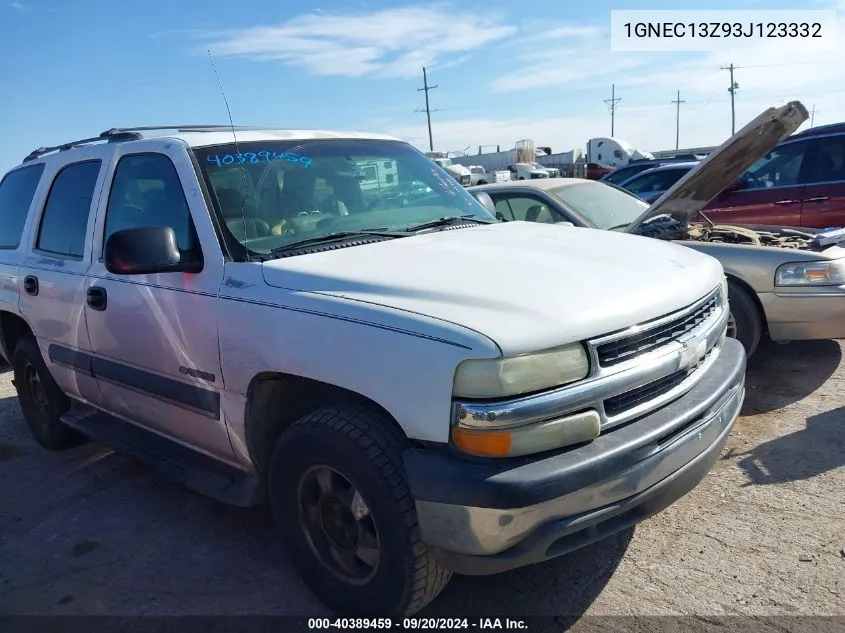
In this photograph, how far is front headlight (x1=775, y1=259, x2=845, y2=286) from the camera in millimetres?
4629

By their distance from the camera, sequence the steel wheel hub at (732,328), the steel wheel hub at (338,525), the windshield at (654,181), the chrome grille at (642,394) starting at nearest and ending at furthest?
the chrome grille at (642,394) → the steel wheel hub at (338,525) → the steel wheel hub at (732,328) → the windshield at (654,181)

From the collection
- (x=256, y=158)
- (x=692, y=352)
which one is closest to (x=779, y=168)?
(x=692, y=352)

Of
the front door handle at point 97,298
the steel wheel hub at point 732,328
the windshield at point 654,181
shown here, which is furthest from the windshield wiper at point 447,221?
the windshield at point 654,181

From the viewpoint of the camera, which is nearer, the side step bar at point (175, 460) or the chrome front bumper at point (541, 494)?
the chrome front bumper at point (541, 494)

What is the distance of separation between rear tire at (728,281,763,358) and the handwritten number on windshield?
10.3 feet

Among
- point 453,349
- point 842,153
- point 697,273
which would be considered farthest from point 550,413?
point 842,153

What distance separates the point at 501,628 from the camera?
102 inches

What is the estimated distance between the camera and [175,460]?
3371mm

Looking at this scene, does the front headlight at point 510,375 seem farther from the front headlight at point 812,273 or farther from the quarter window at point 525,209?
the quarter window at point 525,209

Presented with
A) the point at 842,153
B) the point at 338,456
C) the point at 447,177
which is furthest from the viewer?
the point at 842,153

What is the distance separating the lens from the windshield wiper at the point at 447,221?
334 cm

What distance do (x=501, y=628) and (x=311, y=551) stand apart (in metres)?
0.78

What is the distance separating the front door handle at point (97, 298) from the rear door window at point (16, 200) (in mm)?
1328

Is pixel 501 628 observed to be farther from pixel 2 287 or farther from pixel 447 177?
pixel 2 287
